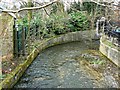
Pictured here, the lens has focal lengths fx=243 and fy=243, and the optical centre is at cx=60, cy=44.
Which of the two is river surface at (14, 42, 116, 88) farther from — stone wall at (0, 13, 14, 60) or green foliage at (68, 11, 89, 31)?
green foliage at (68, 11, 89, 31)

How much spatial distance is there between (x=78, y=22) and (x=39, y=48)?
7876 mm

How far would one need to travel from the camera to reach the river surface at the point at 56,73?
8.96 meters

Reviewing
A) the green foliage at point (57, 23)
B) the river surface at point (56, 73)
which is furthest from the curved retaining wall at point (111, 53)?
the green foliage at point (57, 23)

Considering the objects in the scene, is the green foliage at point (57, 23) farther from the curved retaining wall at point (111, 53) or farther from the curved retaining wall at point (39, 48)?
the curved retaining wall at point (111, 53)

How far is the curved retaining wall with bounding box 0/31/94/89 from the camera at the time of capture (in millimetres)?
7855

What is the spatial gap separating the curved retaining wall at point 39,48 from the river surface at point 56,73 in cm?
23

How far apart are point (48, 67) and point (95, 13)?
10870 millimetres

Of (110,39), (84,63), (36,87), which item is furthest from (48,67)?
(110,39)

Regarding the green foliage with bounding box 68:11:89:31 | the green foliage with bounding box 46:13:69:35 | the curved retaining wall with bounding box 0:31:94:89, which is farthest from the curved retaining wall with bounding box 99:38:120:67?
the green foliage with bounding box 68:11:89:31

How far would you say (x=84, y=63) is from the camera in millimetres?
12375

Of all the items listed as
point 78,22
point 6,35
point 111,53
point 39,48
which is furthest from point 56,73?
point 78,22

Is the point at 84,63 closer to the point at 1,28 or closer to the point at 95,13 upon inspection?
the point at 1,28

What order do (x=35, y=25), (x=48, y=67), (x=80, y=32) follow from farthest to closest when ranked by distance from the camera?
(x=80, y=32), (x=35, y=25), (x=48, y=67)

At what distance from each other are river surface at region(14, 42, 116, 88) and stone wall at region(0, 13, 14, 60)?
3.78 ft
